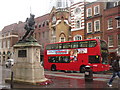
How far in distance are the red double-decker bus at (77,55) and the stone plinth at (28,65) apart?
10885mm

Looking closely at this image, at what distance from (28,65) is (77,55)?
12245 mm

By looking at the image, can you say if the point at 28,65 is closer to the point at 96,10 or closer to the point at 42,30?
the point at 96,10

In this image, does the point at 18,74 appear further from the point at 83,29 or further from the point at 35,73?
the point at 83,29

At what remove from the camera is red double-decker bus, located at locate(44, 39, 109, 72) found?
897 inches

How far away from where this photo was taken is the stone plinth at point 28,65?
Result: 12820 millimetres

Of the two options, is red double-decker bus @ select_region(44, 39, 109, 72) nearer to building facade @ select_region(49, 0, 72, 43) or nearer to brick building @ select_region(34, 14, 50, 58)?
building facade @ select_region(49, 0, 72, 43)

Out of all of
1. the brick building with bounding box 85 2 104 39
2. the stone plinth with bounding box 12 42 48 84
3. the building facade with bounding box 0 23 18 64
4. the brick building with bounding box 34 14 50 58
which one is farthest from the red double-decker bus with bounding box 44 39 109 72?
the building facade with bounding box 0 23 18 64

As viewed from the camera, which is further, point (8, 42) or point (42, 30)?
point (8, 42)

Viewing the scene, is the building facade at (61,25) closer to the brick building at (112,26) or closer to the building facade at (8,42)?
the brick building at (112,26)

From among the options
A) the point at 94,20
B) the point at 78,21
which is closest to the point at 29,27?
the point at 94,20

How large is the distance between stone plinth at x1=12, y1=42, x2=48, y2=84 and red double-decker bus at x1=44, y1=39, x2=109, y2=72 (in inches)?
429

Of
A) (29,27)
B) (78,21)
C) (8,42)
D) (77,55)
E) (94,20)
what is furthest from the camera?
(8,42)

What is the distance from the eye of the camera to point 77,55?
2450 centimetres

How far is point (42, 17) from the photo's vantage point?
174ft
